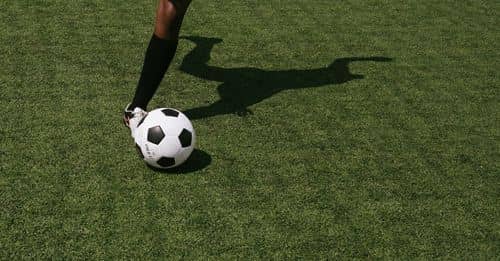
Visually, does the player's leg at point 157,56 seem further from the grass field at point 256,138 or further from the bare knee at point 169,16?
the grass field at point 256,138

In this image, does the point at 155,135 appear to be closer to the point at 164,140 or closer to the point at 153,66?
the point at 164,140

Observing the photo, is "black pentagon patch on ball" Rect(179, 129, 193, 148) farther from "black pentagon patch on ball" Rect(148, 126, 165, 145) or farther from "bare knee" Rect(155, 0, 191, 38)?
"bare knee" Rect(155, 0, 191, 38)

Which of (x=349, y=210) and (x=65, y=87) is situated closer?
(x=349, y=210)

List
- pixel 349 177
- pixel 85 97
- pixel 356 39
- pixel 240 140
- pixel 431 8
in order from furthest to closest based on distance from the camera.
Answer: pixel 431 8 → pixel 356 39 → pixel 85 97 → pixel 240 140 → pixel 349 177

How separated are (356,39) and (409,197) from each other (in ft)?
7.68

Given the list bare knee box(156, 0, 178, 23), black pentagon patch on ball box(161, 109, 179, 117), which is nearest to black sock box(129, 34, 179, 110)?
bare knee box(156, 0, 178, 23)

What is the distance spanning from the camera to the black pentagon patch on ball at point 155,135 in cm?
304

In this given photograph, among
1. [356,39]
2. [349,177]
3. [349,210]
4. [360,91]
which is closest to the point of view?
[349,210]

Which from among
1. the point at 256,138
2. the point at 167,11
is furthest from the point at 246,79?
the point at 167,11

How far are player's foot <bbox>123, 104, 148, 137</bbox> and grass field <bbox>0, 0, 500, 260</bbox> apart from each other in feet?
0.33

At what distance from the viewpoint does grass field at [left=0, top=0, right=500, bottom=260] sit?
2.70m

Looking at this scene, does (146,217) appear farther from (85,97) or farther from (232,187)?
(85,97)

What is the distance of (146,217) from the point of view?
8.99 feet

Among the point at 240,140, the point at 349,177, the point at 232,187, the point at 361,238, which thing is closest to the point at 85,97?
the point at 240,140
